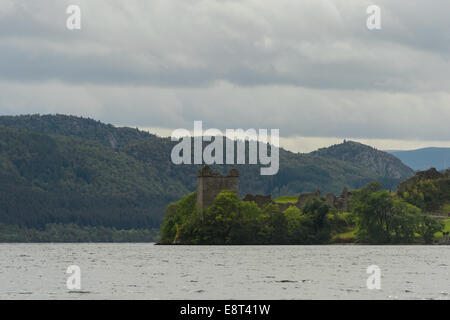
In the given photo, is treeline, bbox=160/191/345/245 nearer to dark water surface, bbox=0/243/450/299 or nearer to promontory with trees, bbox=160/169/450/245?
promontory with trees, bbox=160/169/450/245

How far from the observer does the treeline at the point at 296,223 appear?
16412 cm

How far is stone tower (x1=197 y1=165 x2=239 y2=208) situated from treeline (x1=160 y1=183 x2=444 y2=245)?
10.7 feet

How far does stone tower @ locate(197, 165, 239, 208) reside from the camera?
174000 mm

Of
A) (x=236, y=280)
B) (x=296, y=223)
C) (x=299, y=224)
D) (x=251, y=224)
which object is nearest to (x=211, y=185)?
(x=251, y=224)

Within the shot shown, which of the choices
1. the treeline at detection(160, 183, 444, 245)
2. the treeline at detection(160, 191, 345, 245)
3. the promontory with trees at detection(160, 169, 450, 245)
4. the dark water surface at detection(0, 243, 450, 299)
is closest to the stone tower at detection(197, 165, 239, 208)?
the promontory with trees at detection(160, 169, 450, 245)

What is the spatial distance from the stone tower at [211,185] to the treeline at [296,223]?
10.7 ft

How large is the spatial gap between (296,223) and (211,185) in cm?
1829

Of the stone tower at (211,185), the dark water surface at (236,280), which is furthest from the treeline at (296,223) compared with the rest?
the dark water surface at (236,280)

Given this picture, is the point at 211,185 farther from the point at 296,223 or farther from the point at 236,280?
the point at 236,280
